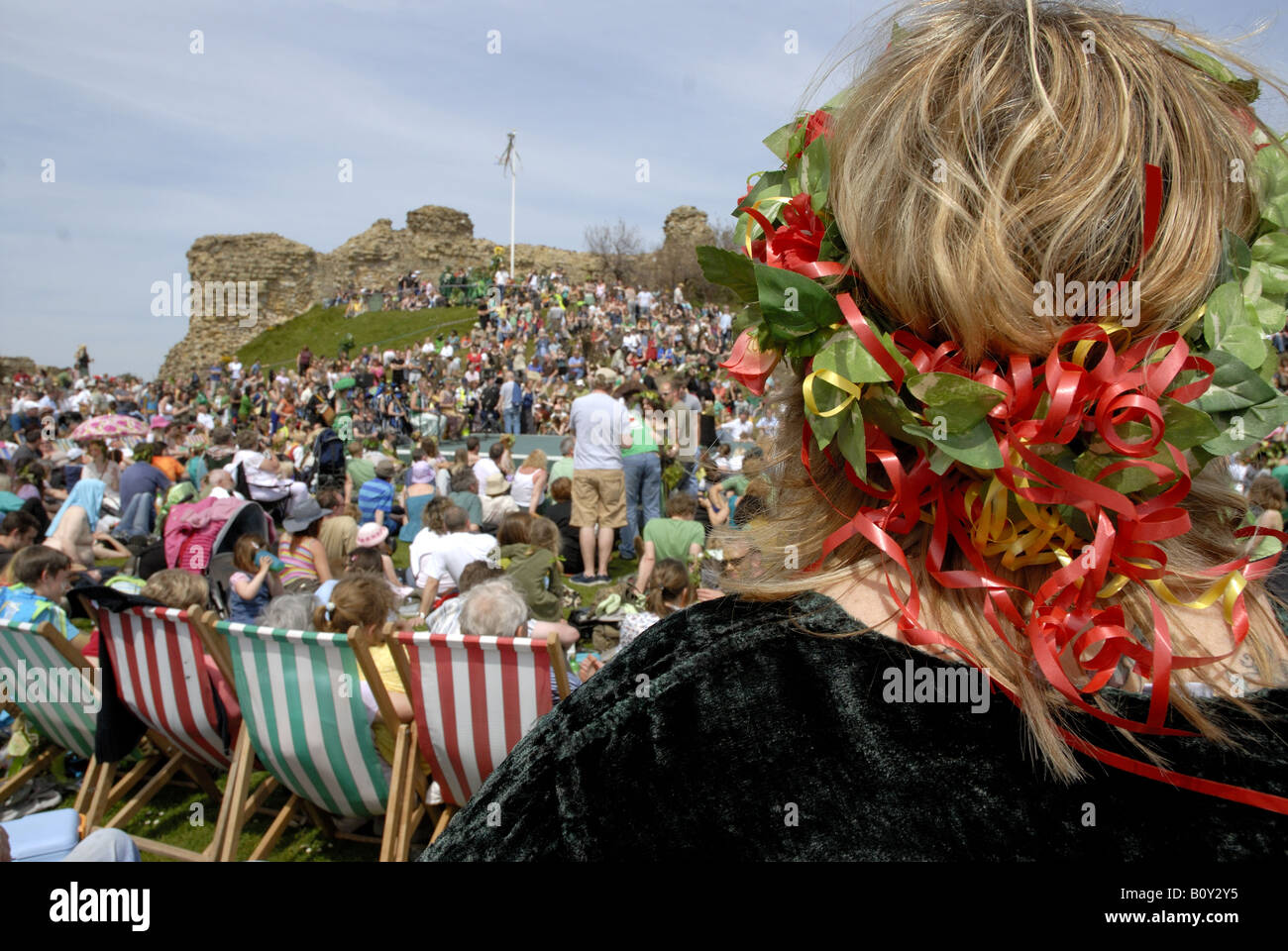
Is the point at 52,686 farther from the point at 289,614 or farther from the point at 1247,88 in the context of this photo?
the point at 1247,88

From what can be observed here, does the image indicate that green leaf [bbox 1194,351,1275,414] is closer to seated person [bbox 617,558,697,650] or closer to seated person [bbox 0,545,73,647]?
seated person [bbox 617,558,697,650]

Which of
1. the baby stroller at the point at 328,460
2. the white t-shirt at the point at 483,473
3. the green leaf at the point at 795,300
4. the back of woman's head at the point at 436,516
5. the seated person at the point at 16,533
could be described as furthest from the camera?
the baby stroller at the point at 328,460

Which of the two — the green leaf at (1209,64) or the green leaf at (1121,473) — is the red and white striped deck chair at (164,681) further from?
the green leaf at (1209,64)

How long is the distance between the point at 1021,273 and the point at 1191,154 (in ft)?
0.73

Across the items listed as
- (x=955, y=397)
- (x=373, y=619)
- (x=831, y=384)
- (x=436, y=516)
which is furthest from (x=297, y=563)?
(x=955, y=397)

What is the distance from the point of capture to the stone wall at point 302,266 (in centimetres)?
4216

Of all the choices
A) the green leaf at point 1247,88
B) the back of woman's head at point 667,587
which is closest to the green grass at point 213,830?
the back of woman's head at point 667,587

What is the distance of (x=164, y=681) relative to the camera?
157 inches

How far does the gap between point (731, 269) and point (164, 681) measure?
3765 millimetres

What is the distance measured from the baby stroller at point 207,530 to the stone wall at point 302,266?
3546 centimetres

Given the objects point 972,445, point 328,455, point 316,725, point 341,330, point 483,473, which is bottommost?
point 316,725

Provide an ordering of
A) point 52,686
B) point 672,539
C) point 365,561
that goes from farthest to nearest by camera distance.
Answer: point 672,539 < point 365,561 < point 52,686

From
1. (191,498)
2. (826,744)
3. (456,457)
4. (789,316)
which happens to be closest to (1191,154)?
(789,316)

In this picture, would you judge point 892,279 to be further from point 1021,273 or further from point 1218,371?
point 1218,371
